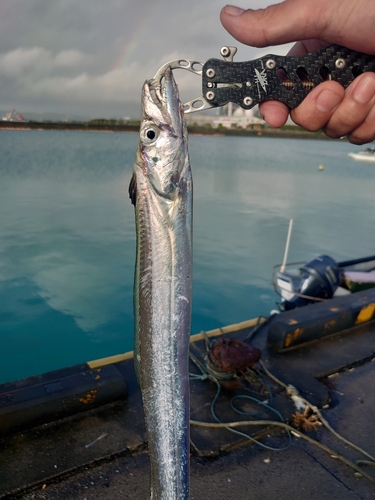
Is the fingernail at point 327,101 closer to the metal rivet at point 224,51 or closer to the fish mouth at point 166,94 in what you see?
the metal rivet at point 224,51

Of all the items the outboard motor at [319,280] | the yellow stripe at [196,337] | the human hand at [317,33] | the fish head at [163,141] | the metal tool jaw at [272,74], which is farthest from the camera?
the outboard motor at [319,280]

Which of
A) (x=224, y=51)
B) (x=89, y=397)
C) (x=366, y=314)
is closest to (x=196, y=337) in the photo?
(x=89, y=397)

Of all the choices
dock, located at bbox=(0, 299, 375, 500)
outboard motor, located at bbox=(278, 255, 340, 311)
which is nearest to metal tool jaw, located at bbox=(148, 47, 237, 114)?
dock, located at bbox=(0, 299, 375, 500)

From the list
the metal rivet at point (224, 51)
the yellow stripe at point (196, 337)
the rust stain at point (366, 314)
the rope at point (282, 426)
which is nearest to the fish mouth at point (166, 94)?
the metal rivet at point (224, 51)

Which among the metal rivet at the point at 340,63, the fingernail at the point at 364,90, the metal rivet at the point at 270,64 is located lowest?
the fingernail at the point at 364,90

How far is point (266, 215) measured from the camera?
2041 cm

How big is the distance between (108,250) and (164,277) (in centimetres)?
1341

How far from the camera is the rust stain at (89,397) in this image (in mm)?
3297

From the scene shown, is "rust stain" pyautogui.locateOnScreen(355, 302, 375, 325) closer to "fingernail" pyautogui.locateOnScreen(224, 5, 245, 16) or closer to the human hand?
the human hand

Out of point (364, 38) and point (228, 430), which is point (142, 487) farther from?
point (364, 38)

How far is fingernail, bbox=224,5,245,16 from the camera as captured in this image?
6.88 feet

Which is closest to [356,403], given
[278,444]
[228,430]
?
[278,444]

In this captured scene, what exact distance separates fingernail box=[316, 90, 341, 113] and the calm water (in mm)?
8176

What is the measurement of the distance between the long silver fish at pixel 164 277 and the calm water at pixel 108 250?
25.4 feet
